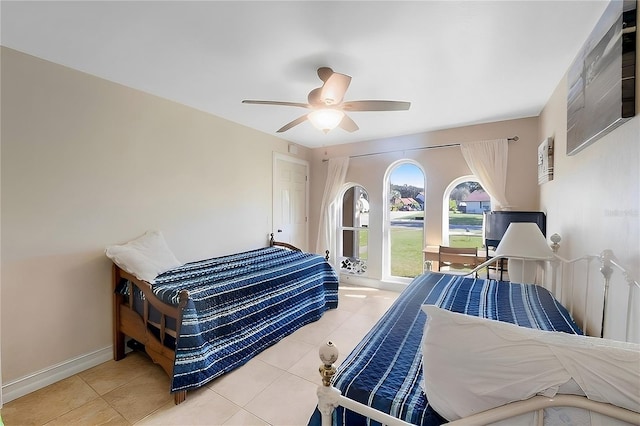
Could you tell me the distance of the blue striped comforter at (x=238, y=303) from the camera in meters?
1.86

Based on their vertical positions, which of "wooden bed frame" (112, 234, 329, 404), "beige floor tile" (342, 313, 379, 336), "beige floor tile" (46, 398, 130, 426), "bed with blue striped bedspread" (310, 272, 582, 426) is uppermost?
"bed with blue striped bedspread" (310, 272, 582, 426)

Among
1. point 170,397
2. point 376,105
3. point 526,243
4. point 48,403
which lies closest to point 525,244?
point 526,243

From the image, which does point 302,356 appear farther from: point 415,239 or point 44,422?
point 415,239

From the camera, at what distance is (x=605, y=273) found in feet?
4.57

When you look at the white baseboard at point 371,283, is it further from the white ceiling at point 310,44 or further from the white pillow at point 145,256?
the white pillow at point 145,256

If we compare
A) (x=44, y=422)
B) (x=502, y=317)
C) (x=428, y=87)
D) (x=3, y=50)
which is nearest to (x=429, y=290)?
(x=502, y=317)

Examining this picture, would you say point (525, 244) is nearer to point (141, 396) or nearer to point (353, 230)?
point (353, 230)

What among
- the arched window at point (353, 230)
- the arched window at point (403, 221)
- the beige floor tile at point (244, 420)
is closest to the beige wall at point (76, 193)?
the beige floor tile at point (244, 420)

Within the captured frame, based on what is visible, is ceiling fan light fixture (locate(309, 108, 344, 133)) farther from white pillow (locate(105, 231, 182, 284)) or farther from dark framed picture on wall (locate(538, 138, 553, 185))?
dark framed picture on wall (locate(538, 138, 553, 185))

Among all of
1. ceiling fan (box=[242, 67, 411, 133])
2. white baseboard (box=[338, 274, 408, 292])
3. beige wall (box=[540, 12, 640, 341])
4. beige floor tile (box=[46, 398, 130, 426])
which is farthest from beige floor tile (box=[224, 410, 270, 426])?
white baseboard (box=[338, 274, 408, 292])

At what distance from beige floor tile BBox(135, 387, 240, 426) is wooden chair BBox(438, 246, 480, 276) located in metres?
2.84

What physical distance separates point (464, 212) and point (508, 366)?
3.54m

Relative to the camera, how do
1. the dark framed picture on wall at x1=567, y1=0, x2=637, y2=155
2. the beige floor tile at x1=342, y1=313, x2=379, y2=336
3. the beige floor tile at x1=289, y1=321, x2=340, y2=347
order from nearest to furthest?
the dark framed picture on wall at x1=567, y1=0, x2=637, y2=155, the beige floor tile at x1=289, y1=321, x2=340, y2=347, the beige floor tile at x1=342, y1=313, x2=379, y2=336

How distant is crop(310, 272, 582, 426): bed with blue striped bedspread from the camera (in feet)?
3.14
